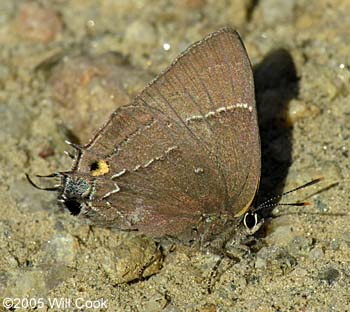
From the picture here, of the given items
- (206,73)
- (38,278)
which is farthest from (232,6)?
(38,278)

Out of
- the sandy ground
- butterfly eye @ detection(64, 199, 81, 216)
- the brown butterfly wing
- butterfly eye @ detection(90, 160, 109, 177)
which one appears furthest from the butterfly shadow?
butterfly eye @ detection(64, 199, 81, 216)

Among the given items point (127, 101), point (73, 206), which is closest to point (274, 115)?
point (127, 101)

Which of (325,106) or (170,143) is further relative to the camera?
(325,106)

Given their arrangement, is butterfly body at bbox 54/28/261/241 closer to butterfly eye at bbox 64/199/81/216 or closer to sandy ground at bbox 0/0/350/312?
butterfly eye at bbox 64/199/81/216

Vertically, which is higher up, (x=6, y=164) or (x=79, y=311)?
(x=6, y=164)

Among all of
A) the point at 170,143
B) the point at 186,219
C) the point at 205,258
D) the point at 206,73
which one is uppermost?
the point at 206,73

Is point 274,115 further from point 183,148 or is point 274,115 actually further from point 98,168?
point 98,168

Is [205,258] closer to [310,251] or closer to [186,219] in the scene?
[186,219]

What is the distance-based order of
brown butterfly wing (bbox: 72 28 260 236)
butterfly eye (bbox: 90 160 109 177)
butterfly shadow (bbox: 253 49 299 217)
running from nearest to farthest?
brown butterfly wing (bbox: 72 28 260 236) → butterfly eye (bbox: 90 160 109 177) → butterfly shadow (bbox: 253 49 299 217)
